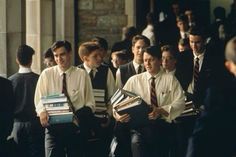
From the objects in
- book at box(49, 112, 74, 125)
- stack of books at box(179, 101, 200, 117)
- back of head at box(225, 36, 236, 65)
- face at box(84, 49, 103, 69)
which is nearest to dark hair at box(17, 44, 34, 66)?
face at box(84, 49, 103, 69)

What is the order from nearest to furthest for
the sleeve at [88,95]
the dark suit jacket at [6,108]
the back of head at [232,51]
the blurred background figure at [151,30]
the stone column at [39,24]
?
the back of head at [232,51]
the dark suit jacket at [6,108]
the sleeve at [88,95]
the blurred background figure at [151,30]
the stone column at [39,24]

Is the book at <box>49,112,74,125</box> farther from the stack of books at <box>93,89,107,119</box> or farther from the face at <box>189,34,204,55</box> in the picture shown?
the face at <box>189,34,204,55</box>

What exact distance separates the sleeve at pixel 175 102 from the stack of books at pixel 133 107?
0.90 ft

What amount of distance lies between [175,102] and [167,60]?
1239mm

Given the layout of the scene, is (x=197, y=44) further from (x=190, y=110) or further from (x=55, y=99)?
(x=55, y=99)

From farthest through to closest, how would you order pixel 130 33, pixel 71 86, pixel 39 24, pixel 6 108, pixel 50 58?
pixel 39 24 < pixel 130 33 < pixel 50 58 < pixel 71 86 < pixel 6 108

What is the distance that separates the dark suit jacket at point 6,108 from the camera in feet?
44.3

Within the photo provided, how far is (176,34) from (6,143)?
728 centimetres

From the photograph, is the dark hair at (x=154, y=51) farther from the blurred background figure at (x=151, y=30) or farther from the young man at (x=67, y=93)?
the blurred background figure at (x=151, y=30)

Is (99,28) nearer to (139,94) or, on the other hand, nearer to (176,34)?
(176,34)

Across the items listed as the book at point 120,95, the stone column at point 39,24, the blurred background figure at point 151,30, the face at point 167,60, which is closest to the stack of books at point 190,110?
the face at point 167,60

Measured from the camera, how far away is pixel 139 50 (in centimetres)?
1514

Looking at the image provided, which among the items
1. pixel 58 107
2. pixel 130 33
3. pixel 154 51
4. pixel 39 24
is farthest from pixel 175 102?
pixel 39 24

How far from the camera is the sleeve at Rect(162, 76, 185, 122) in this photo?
14.1 meters
